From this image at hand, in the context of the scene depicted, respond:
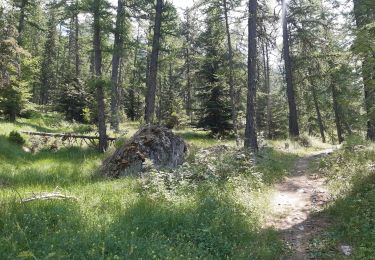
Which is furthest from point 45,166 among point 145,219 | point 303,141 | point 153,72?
point 303,141

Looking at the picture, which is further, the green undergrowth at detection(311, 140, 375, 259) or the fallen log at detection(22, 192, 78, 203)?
the fallen log at detection(22, 192, 78, 203)

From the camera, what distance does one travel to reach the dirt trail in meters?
6.91

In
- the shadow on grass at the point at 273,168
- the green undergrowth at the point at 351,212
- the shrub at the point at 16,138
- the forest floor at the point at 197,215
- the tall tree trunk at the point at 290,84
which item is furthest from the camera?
the tall tree trunk at the point at 290,84

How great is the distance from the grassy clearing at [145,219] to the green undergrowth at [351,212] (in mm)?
917

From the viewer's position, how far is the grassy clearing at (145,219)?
5211mm

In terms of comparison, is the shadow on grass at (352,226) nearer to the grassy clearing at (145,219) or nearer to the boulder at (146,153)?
the grassy clearing at (145,219)

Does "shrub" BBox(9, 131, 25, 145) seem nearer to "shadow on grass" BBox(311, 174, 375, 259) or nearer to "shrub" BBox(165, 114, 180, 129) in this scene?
"shadow on grass" BBox(311, 174, 375, 259)

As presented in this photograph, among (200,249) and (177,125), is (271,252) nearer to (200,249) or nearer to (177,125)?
(200,249)

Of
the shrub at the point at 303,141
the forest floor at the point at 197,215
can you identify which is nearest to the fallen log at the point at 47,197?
the forest floor at the point at 197,215

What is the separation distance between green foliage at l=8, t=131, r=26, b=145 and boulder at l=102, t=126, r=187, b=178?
584 cm

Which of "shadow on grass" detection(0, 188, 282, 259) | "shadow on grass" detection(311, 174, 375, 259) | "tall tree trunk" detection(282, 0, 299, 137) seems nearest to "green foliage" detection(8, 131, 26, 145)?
"shadow on grass" detection(0, 188, 282, 259)

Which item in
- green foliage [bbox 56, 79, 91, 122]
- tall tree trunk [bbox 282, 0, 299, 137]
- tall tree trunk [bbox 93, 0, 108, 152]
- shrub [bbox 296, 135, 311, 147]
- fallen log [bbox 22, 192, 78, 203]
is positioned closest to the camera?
fallen log [bbox 22, 192, 78, 203]

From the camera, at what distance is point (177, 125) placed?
30156 mm

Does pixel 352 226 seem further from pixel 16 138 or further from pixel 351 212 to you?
pixel 16 138
